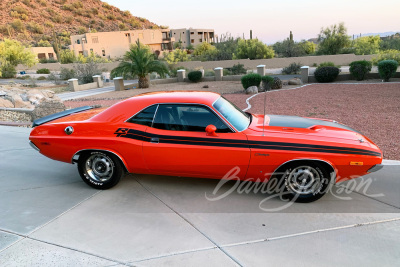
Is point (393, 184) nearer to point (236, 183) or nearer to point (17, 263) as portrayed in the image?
point (236, 183)

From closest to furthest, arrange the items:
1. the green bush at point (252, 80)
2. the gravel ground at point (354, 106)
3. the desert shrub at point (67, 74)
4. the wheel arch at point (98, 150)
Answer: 1. the wheel arch at point (98, 150)
2. the gravel ground at point (354, 106)
3. the green bush at point (252, 80)
4. the desert shrub at point (67, 74)

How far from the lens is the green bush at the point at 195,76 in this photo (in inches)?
902

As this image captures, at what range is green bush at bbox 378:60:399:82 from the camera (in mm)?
15992

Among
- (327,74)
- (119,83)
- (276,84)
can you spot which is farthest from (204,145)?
(119,83)

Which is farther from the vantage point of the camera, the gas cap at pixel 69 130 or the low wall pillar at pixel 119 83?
the low wall pillar at pixel 119 83

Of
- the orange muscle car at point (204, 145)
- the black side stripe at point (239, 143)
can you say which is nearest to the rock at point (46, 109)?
the orange muscle car at point (204, 145)

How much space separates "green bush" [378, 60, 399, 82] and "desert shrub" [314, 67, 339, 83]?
2.22m

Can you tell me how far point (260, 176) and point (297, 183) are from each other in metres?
0.50

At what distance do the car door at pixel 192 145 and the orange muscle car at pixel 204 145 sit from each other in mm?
14

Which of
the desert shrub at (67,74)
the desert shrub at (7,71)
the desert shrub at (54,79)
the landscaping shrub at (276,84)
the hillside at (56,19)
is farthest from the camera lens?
the hillside at (56,19)

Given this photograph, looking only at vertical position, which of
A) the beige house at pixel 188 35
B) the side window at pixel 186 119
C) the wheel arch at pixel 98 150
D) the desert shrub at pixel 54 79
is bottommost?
the wheel arch at pixel 98 150

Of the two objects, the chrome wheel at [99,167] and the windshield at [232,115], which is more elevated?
the windshield at [232,115]

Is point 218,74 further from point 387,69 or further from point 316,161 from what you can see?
point 316,161

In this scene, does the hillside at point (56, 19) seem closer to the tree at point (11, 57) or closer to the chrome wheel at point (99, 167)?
the tree at point (11, 57)
